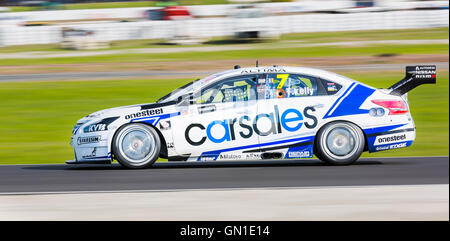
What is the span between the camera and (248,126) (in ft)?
28.2

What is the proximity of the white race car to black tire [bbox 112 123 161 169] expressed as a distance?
0.01m

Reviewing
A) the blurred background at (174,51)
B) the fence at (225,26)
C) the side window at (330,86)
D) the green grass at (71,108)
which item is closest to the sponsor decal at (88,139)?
the green grass at (71,108)

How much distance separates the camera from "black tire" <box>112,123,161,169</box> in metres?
8.62

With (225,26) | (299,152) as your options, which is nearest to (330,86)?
(299,152)

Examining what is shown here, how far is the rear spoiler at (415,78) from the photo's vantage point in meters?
8.90

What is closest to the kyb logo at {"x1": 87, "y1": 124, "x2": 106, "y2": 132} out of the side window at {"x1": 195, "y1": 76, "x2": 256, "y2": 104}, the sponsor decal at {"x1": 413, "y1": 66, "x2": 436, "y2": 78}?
the side window at {"x1": 195, "y1": 76, "x2": 256, "y2": 104}

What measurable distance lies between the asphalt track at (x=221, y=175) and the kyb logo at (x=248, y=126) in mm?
454

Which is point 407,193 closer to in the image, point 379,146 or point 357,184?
point 357,184

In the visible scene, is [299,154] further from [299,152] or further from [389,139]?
[389,139]

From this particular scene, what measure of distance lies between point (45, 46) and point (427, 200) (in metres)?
26.0

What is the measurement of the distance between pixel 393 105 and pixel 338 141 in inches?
34.5

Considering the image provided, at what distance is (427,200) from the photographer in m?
6.54

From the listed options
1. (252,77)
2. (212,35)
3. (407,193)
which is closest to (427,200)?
(407,193)

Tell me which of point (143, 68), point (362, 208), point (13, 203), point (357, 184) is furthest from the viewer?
point (143, 68)
